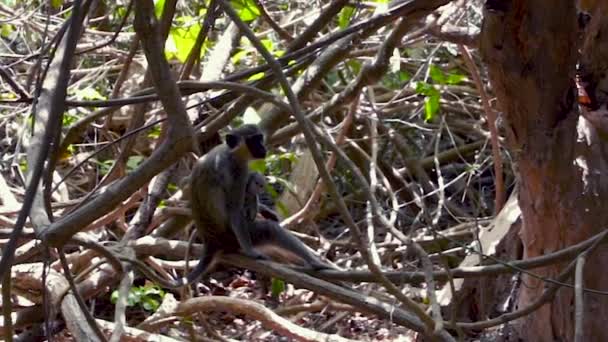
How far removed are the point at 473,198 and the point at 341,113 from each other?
1516 mm

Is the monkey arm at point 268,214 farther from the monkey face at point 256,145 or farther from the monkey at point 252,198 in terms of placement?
the monkey face at point 256,145

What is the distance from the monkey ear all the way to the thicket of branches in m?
0.22

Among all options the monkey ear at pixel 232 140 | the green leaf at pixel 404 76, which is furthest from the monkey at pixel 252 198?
the green leaf at pixel 404 76

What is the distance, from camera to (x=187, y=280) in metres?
5.86

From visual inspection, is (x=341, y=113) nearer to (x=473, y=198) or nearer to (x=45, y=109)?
(x=473, y=198)

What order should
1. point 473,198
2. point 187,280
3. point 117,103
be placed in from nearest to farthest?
point 117,103, point 187,280, point 473,198

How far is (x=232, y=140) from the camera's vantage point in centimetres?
645

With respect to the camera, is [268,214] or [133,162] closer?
[268,214]

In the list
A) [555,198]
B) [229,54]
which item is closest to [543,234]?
[555,198]

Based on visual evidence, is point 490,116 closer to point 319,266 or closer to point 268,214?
point 268,214

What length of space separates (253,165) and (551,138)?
115 inches

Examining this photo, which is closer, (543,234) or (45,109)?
(45,109)

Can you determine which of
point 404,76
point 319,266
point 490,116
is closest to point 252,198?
point 319,266

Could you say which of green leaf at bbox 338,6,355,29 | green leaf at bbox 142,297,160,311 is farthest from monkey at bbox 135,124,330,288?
green leaf at bbox 142,297,160,311
